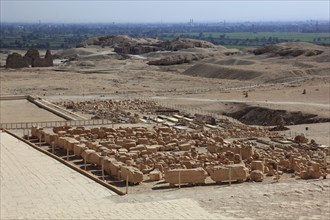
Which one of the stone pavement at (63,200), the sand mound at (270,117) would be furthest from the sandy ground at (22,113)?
the stone pavement at (63,200)

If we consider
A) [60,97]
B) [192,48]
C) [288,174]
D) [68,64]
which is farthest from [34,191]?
[192,48]

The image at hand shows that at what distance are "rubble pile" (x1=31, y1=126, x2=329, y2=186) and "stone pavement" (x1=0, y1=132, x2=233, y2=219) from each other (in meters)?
1.41

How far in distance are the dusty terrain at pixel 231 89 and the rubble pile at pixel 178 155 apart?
70cm

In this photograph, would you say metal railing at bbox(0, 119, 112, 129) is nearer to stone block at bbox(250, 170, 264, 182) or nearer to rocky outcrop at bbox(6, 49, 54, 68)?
stone block at bbox(250, 170, 264, 182)

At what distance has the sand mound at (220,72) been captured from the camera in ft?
215

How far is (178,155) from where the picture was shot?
75.9 ft

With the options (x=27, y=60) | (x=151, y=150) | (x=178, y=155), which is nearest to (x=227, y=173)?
(x=178, y=155)

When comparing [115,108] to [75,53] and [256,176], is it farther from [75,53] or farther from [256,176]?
[75,53]

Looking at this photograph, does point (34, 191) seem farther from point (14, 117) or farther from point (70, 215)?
point (14, 117)

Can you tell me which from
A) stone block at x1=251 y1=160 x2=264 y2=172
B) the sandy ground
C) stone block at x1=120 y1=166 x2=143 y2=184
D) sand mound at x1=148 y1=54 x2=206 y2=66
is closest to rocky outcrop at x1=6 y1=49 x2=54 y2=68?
sand mound at x1=148 y1=54 x2=206 y2=66

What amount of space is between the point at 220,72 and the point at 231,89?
14904mm

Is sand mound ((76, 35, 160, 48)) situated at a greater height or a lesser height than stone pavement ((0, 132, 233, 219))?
greater

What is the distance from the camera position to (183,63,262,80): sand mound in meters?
65.5

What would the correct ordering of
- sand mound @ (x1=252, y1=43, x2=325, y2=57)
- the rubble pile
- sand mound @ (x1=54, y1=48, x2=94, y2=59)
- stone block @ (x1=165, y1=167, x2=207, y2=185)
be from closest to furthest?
stone block @ (x1=165, y1=167, x2=207, y2=185)
the rubble pile
sand mound @ (x1=252, y1=43, x2=325, y2=57)
sand mound @ (x1=54, y1=48, x2=94, y2=59)
